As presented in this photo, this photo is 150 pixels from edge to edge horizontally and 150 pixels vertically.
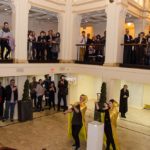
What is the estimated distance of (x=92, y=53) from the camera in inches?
473

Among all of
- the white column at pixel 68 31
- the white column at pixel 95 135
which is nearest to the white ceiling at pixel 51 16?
the white column at pixel 68 31

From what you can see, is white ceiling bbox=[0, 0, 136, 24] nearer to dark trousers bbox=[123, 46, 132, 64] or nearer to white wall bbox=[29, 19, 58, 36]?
white wall bbox=[29, 19, 58, 36]

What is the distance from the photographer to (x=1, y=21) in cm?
1501

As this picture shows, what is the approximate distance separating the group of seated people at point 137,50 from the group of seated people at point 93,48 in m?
1.22

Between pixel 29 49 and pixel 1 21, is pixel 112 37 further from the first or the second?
pixel 1 21

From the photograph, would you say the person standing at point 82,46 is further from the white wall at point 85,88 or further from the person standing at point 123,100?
the person standing at point 123,100

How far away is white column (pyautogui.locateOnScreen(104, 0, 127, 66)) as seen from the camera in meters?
10.5

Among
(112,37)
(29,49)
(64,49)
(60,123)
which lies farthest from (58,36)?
(60,123)

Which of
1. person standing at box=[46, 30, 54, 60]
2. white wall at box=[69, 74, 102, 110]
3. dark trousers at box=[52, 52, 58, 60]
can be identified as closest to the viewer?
person standing at box=[46, 30, 54, 60]

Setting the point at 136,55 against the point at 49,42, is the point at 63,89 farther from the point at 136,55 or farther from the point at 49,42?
the point at 136,55

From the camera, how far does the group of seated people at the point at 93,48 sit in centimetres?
1154

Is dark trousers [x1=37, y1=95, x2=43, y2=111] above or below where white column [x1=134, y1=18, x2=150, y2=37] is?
below

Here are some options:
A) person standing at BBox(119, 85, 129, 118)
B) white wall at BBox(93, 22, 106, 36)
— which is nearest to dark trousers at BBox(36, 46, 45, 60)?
person standing at BBox(119, 85, 129, 118)

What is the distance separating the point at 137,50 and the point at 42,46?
423 cm
